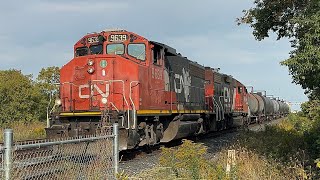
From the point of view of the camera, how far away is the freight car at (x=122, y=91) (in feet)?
38.3

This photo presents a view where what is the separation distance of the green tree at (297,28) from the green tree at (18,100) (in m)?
20.3

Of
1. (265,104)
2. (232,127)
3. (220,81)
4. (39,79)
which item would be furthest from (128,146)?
(265,104)

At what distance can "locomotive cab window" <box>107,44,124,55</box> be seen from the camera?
13.1 m

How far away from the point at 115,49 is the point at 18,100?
1665cm

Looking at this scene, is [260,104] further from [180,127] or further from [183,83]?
[180,127]

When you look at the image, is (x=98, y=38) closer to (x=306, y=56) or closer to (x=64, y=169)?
(x=306, y=56)

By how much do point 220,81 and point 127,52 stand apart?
39.1 feet

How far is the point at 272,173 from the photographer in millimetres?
8469

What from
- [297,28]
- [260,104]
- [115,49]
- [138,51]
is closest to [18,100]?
[115,49]

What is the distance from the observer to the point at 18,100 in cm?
2762

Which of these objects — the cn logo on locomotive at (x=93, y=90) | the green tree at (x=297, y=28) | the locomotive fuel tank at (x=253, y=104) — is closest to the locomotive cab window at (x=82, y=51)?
the cn logo on locomotive at (x=93, y=90)

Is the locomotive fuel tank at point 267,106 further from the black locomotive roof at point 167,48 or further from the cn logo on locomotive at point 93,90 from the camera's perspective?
the cn logo on locomotive at point 93,90

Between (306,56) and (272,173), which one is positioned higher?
(306,56)

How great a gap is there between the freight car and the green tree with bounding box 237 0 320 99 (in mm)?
3799
